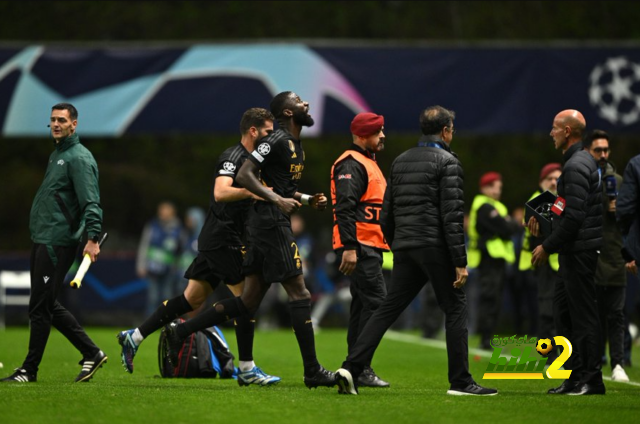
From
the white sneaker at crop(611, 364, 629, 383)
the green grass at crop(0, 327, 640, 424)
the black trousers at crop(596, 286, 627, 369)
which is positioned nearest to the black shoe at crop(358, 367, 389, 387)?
the green grass at crop(0, 327, 640, 424)

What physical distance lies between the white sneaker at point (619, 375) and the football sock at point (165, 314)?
4.09 meters

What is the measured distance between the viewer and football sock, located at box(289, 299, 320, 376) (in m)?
8.91

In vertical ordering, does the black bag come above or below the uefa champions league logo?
below

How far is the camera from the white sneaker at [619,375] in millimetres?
10662

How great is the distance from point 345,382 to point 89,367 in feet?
7.83

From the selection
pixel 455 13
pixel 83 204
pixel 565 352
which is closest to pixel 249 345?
pixel 83 204

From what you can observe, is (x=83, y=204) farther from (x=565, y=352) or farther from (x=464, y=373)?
(x=565, y=352)

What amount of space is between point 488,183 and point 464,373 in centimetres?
669

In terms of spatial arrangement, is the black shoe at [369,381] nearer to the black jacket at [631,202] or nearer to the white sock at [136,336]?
the white sock at [136,336]

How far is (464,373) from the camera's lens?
28.1ft

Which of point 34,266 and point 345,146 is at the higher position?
point 345,146

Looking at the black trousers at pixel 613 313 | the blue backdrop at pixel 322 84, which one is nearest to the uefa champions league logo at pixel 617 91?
the blue backdrop at pixel 322 84

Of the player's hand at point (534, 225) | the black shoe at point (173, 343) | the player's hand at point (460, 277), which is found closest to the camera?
the player's hand at point (460, 277)

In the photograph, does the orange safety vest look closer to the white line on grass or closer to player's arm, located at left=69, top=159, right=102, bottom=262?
player's arm, located at left=69, top=159, right=102, bottom=262
